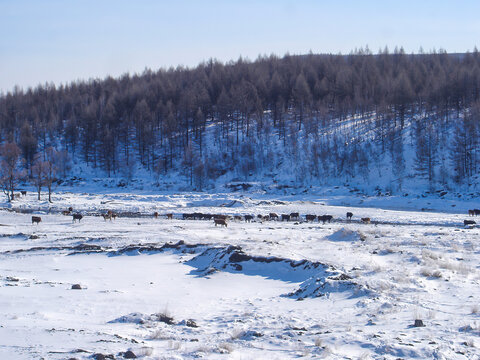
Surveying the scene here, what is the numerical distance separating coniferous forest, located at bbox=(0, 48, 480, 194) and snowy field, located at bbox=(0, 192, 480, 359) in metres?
41.6

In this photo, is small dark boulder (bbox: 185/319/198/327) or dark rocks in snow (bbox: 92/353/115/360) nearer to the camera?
dark rocks in snow (bbox: 92/353/115/360)

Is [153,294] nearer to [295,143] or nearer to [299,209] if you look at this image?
[299,209]

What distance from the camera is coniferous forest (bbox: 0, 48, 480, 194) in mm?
70562

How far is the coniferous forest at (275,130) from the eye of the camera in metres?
70.6

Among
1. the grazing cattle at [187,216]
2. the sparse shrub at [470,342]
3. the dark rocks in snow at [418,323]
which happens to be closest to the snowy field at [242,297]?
the sparse shrub at [470,342]

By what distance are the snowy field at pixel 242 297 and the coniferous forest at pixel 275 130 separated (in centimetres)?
4156

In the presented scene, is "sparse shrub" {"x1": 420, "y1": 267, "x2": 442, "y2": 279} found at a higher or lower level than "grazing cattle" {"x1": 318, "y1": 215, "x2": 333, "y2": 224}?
higher

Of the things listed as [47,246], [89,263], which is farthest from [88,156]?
[89,263]

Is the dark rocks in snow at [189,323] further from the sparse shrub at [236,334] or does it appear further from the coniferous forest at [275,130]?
the coniferous forest at [275,130]

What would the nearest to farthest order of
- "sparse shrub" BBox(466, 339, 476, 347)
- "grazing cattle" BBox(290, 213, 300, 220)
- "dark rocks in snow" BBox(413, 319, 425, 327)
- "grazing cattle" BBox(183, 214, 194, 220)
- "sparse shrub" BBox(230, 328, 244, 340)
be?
"sparse shrub" BBox(466, 339, 476, 347), "sparse shrub" BBox(230, 328, 244, 340), "dark rocks in snow" BBox(413, 319, 425, 327), "grazing cattle" BBox(183, 214, 194, 220), "grazing cattle" BBox(290, 213, 300, 220)

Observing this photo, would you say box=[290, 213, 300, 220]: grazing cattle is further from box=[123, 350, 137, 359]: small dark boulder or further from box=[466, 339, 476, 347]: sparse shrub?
box=[123, 350, 137, 359]: small dark boulder

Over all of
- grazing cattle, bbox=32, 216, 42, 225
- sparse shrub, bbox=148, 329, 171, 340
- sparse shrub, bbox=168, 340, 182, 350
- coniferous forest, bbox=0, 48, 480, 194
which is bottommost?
grazing cattle, bbox=32, 216, 42, 225

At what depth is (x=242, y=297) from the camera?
46.9 feet

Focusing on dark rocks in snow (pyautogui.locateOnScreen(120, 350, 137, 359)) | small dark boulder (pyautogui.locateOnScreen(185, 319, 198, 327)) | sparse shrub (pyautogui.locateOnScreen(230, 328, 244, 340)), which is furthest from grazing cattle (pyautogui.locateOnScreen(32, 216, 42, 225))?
dark rocks in snow (pyautogui.locateOnScreen(120, 350, 137, 359))
